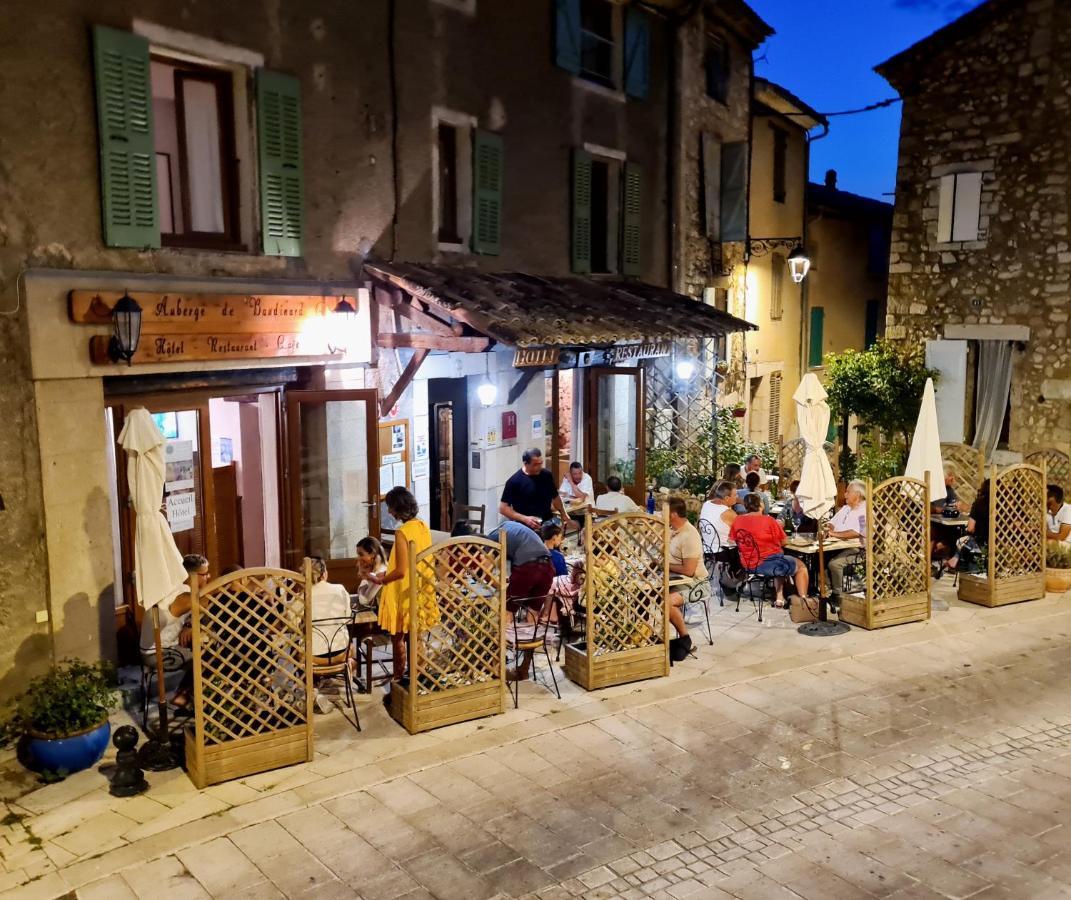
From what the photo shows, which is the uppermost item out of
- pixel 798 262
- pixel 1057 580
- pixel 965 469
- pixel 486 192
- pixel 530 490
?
pixel 486 192

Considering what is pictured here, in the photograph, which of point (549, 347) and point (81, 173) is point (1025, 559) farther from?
point (81, 173)

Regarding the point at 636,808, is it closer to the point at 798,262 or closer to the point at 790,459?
the point at 798,262

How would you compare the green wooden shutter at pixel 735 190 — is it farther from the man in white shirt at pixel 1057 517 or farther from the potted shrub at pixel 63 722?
the potted shrub at pixel 63 722

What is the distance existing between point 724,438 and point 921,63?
753 cm

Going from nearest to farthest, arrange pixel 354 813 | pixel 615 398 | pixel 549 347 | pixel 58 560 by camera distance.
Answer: pixel 354 813, pixel 58 560, pixel 549 347, pixel 615 398

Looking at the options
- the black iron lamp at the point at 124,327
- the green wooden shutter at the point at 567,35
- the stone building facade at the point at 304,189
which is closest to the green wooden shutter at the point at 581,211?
the stone building facade at the point at 304,189

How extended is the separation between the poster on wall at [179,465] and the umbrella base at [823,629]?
6.62 m

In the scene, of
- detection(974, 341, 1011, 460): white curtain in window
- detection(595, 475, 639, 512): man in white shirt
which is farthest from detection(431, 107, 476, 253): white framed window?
detection(974, 341, 1011, 460): white curtain in window

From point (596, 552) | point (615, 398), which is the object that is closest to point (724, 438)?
point (615, 398)

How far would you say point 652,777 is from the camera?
7.06 m

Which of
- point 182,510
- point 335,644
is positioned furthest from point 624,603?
point 182,510

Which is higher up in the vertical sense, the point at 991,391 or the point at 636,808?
the point at 991,391

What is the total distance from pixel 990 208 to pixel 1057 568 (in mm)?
7081

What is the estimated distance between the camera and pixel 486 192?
12086 millimetres
